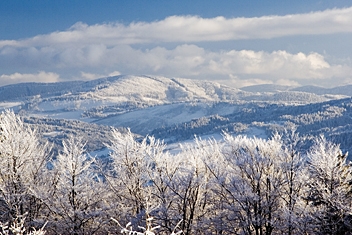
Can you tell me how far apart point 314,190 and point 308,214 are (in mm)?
2421

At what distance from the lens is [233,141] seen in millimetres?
36656

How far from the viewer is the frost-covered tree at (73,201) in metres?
32.1

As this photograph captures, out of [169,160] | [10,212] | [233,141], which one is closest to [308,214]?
[233,141]

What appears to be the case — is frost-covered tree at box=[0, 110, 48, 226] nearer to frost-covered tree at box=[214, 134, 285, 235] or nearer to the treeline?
the treeline

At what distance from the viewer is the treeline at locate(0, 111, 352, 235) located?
32156 millimetres

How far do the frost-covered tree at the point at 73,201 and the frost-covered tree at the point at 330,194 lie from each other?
55.2ft

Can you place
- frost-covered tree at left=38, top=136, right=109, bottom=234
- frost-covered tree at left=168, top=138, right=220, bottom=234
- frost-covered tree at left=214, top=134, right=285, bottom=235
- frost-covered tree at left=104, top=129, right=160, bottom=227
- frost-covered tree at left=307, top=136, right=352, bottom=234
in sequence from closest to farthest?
frost-covered tree at left=307, top=136, right=352, bottom=234 < frost-covered tree at left=38, top=136, right=109, bottom=234 < frost-covered tree at left=168, top=138, right=220, bottom=234 < frost-covered tree at left=214, top=134, right=285, bottom=235 < frost-covered tree at left=104, top=129, right=160, bottom=227

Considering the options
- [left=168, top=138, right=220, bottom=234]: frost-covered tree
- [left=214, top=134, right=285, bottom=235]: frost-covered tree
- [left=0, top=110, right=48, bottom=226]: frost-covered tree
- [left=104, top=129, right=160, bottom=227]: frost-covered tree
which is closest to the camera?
[left=0, top=110, right=48, bottom=226]: frost-covered tree

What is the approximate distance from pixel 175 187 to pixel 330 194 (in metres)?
12.1

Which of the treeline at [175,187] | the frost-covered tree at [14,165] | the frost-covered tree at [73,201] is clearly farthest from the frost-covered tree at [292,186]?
the frost-covered tree at [14,165]

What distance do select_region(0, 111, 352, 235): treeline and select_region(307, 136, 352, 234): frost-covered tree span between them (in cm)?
10

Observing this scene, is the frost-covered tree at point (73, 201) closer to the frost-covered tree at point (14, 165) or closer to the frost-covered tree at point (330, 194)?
the frost-covered tree at point (14, 165)

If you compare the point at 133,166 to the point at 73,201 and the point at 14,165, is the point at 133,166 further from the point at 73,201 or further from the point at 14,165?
the point at 14,165

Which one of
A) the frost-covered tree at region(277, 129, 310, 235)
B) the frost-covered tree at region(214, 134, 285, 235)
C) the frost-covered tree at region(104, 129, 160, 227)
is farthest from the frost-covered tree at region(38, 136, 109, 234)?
the frost-covered tree at region(277, 129, 310, 235)
